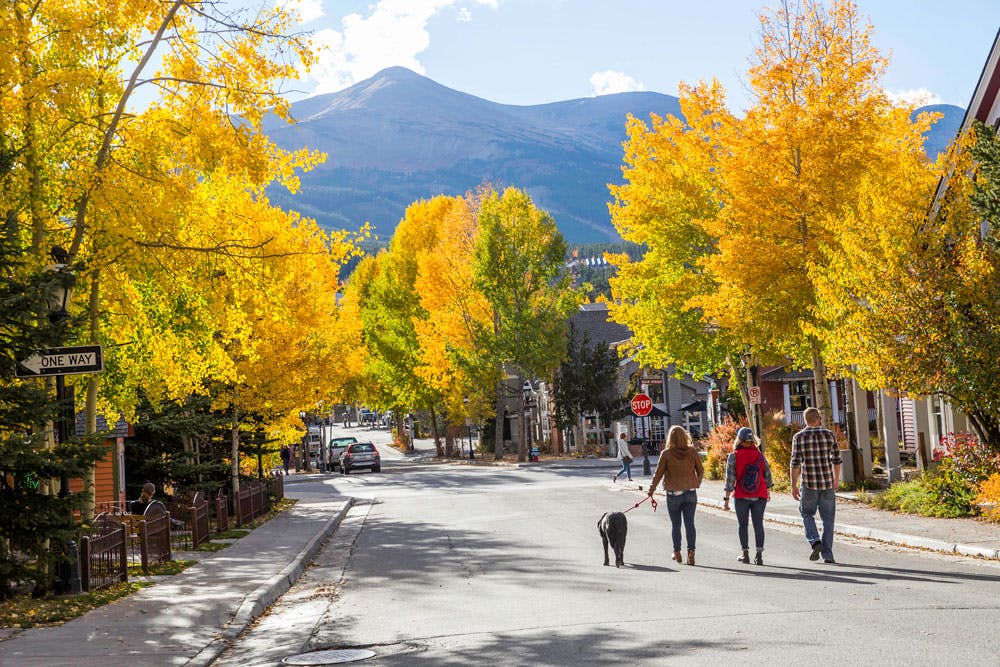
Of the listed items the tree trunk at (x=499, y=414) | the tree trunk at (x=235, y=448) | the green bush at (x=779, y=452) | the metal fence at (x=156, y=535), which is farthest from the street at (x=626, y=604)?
the tree trunk at (x=499, y=414)

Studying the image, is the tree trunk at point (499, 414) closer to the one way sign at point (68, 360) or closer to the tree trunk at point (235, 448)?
the tree trunk at point (235, 448)

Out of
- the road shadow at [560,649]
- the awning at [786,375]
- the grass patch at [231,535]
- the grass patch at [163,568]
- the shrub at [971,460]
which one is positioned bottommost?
the grass patch at [231,535]

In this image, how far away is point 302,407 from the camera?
88.6ft

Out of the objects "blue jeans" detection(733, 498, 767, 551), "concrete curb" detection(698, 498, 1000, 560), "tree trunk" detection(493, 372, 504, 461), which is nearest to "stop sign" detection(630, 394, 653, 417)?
"tree trunk" detection(493, 372, 504, 461)

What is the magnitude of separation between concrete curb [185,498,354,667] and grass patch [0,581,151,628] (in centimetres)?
168

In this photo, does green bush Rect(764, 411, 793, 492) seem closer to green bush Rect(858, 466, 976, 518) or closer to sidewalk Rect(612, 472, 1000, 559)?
sidewalk Rect(612, 472, 1000, 559)

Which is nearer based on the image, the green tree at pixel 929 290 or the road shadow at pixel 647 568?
the road shadow at pixel 647 568

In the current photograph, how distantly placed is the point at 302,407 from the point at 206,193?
24.1 feet

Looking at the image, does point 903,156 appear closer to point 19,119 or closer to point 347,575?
point 347,575

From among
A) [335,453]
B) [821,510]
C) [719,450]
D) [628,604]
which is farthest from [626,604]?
[335,453]

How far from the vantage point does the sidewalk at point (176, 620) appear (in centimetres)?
943

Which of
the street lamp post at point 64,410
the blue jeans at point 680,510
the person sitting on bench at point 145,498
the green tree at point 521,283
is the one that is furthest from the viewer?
the green tree at point 521,283

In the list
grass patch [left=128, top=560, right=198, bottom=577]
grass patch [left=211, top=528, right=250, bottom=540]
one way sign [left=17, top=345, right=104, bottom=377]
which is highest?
one way sign [left=17, top=345, right=104, bottom=377]

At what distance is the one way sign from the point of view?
41.8 feet
